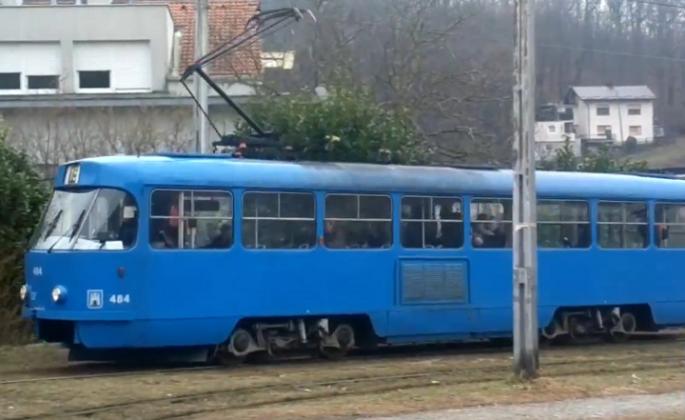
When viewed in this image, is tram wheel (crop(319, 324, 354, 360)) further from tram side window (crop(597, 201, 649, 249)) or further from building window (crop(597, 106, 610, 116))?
building window (crop(597, 106, 610, 116))

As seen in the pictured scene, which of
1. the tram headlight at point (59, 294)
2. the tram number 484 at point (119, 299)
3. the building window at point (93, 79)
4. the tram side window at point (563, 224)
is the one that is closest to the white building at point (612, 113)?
the building window at point (93, 79)

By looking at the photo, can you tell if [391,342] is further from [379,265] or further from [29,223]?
[29,223]

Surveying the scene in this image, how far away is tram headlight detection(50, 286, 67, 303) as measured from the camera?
57.4 feet

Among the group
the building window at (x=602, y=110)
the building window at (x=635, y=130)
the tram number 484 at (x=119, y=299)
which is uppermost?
the building window at (x=602, y=110)

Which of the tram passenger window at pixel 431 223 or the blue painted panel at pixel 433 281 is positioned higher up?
the tram passenger window at pixel 431 223

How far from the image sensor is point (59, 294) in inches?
690

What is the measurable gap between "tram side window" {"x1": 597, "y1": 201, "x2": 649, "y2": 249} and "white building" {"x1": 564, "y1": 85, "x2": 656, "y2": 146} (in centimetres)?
1247

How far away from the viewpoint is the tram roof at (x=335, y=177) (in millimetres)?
17859

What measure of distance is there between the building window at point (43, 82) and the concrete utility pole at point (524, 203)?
2289 cm

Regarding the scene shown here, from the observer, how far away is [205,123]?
26.1 metres

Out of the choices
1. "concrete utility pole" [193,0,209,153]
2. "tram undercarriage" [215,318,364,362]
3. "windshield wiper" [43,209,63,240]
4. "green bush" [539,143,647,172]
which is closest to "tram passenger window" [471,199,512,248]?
"tram undercarriage" [215,318,364,362]

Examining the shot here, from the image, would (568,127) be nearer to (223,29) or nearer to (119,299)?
(223,29)

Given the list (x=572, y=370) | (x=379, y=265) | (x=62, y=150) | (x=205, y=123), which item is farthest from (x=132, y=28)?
(x=572, y=370)

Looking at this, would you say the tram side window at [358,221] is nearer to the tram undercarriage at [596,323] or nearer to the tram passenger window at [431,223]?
the tram passenger window at [431,223]
